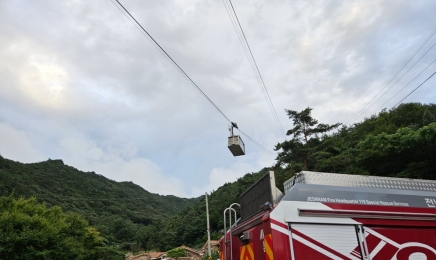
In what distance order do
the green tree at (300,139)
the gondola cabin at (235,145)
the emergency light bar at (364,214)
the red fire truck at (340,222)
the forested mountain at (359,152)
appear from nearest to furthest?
the red fire truck at (340,222)
the emergency light bar at (364,214)
the gondola cabin at (235,145)
the forested mountain at (359,152)
the green tree at (300,139)

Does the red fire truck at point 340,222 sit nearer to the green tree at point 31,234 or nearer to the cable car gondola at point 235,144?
the cable car gondola at point 235,144

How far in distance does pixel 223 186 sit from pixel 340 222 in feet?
284

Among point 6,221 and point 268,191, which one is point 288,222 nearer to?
point 268,191

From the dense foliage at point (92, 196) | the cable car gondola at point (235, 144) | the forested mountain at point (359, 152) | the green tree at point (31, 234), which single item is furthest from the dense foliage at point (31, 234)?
the dense foliage at point (92, 196)

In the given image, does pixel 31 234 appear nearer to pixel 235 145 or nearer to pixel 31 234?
pixel 31 234

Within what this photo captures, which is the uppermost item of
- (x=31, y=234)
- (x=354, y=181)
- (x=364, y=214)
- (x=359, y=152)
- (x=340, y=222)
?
(x=359, y=152)

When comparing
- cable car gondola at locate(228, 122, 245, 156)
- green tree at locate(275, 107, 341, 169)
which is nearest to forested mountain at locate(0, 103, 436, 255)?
green tree at locate(275, 107, 341, 169)

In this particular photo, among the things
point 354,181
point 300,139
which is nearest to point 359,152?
point 300,139

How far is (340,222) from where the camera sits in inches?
167

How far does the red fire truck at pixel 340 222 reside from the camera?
407 centimetres

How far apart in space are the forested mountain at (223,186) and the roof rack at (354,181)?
15576 millimetres

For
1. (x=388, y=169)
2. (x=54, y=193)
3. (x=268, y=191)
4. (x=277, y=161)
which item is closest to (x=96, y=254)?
(x=277, y=161)

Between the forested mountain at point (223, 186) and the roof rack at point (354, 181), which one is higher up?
the forested mountain at point (223, 186)

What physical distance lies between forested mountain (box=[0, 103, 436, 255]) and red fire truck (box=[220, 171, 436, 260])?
648 inches
